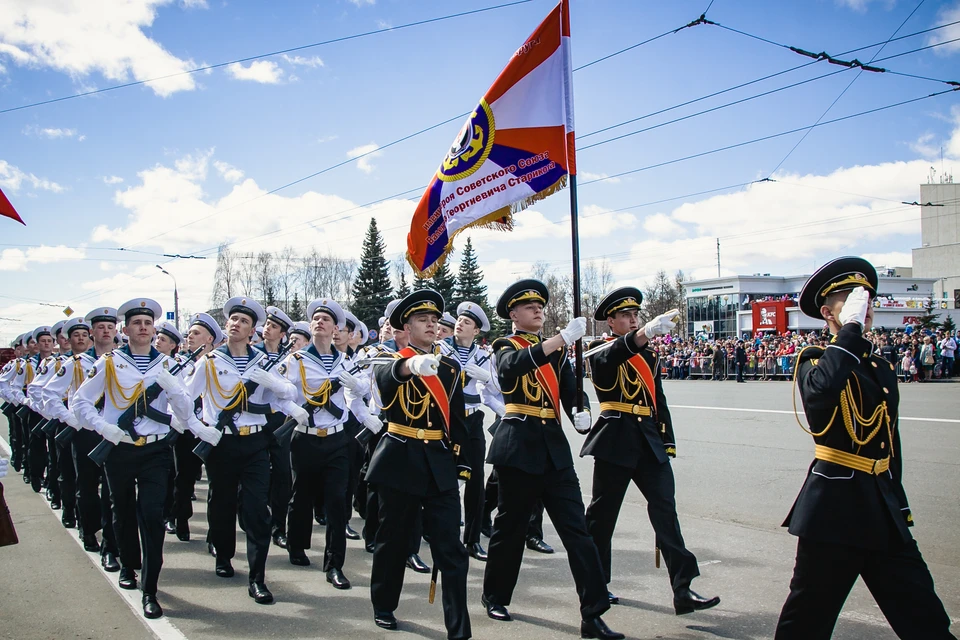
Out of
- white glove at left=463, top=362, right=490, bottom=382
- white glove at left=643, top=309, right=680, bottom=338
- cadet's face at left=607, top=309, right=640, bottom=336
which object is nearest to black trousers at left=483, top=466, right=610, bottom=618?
white glove at left=643, top=309, right=680, bottom=338

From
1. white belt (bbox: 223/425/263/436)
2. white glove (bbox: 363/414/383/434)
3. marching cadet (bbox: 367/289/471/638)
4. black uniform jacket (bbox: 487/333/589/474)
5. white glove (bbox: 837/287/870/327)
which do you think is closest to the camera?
white glove (bbox: 837/287/870/327)

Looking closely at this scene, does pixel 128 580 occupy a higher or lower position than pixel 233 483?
lower

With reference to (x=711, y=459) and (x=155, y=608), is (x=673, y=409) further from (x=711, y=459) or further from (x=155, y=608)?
(x=155, y=608)

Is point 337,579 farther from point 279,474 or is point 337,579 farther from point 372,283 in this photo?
point 372,283

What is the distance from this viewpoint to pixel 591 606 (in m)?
4.57

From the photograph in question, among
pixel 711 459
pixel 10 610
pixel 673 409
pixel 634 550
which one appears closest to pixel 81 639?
pixel 10 610

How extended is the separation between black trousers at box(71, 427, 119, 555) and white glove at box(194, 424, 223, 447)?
1181mm

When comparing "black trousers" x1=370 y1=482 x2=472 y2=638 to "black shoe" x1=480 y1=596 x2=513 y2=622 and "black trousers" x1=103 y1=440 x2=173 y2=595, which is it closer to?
"black shoe" x1=480 y1=596 x2=513 y2=622

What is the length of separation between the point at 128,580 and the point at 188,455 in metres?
A: 2.35

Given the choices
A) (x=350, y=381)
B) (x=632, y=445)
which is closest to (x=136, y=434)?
(x=350, y=381)

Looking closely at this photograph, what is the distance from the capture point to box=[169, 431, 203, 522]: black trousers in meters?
7.77

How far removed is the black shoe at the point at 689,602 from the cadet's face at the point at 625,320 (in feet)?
6.08

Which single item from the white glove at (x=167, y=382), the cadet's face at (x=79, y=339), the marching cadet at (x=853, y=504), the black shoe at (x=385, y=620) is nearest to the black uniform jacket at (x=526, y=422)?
the black shoe at (x=385, y=620)

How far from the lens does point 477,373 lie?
23.4 ft
